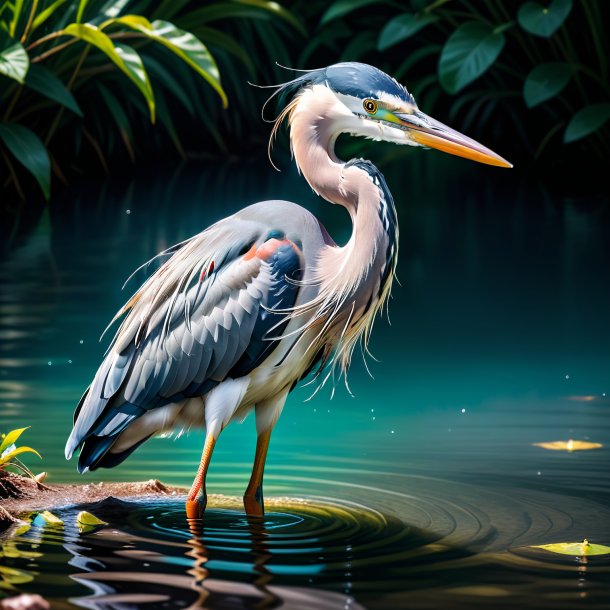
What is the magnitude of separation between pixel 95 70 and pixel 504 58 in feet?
13.7

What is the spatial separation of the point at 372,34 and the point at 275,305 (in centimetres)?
Answer: 938

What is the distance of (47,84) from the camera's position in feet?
31.6

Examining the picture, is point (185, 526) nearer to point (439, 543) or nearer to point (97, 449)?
point (97, 449)

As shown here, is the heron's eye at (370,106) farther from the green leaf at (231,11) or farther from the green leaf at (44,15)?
the green leaf at (231,11)

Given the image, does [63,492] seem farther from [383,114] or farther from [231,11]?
[231,11]

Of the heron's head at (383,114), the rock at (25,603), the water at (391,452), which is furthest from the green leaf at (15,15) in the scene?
the rock at (25,603)

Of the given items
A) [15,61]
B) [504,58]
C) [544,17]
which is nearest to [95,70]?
[15,61]

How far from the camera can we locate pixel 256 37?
551 inches

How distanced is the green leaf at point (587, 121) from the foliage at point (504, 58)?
1 centimetres

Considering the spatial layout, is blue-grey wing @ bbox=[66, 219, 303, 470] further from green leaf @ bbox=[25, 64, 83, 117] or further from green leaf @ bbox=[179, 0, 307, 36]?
green leaf @ bbox=[179, 0, 307, 36]

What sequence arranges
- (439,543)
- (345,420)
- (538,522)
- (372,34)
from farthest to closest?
(372,34) < (345,420) < (538,522) < (439,543)

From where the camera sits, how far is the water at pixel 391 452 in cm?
346

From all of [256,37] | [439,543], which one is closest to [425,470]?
[439,543]

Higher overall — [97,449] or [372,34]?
[372,34]
